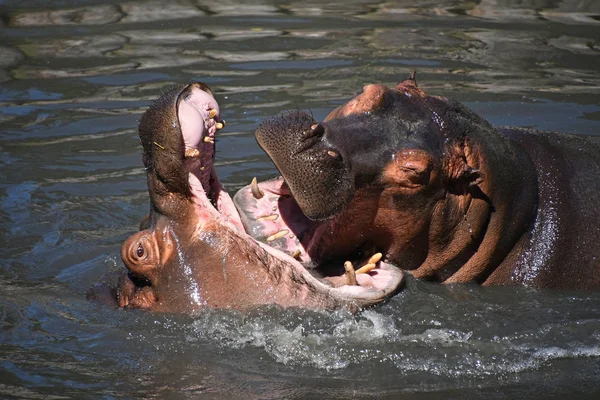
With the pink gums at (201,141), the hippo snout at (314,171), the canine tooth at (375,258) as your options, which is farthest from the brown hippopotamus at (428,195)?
the pink gums at (201,141)

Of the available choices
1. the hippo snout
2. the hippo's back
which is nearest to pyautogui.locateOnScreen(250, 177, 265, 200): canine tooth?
the hippo snout

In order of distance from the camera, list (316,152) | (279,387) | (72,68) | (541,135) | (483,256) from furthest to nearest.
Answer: (72,68), (541,135), (483,256), (316,152), (279,387)

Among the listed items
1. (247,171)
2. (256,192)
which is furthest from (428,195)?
(247,171)

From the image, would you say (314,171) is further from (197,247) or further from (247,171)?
(247,171)

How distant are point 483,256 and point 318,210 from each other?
1187 mm

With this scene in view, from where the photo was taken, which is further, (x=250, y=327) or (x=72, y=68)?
(x=72, y=68)

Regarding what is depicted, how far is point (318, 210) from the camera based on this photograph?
17.4 feet

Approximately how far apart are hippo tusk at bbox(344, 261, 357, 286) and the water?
0.19 metres

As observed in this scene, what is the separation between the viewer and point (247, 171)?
8.30 meters

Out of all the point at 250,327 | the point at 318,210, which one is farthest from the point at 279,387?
the point at 318,210

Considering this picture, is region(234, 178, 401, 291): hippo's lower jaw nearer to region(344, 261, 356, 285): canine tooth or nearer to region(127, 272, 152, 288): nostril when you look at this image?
region(344, 261, 356, 285): canine tooth

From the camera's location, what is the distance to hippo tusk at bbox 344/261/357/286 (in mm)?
5418

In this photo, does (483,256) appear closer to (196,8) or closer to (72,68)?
(72,68)

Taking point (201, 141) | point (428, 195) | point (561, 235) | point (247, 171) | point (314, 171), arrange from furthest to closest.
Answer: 1. point (247, 171)
2. point (561, 235)
3. point (428, 195)
4. point (201, 141)
5. point (314, 171)
